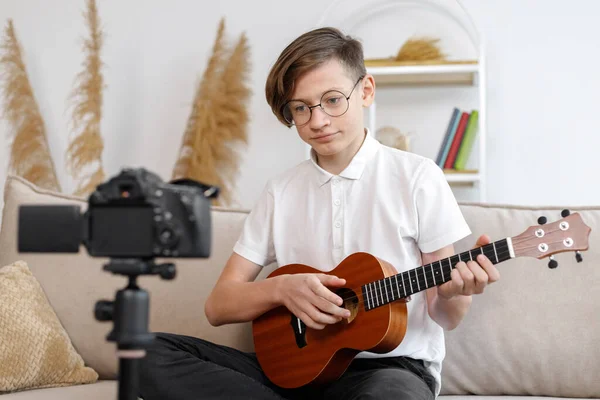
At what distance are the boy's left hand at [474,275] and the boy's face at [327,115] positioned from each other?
1.39ft

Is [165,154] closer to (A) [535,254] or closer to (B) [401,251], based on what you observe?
(B) [401,251]

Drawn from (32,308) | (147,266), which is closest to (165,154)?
(32,308)

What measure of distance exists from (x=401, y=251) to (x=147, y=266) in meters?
0.86

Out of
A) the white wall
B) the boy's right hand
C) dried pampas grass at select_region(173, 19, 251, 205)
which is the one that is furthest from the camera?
dried pampas grass at select_region(173, 19, 251, 205)

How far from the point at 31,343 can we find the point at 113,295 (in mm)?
236

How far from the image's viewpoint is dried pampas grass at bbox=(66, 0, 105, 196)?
9.61 ft

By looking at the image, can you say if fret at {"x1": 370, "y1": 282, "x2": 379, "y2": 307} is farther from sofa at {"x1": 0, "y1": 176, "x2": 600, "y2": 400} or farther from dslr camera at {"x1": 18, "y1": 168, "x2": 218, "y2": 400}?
dslr camera at {"x1": 18, "y1": 168, "x2": 218, "y2": 400}

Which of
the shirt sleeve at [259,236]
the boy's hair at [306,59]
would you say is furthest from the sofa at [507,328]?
the boy's hair at [306,59]

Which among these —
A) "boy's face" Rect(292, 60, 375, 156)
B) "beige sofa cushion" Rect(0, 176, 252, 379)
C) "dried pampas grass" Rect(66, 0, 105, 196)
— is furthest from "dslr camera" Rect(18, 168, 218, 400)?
"dried pampas grass" Rect(66, 0, 105, 196)

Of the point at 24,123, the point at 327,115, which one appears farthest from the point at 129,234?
the point at 24,123

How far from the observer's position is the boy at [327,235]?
1.56 meters

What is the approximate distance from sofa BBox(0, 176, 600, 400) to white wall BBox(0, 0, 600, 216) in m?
0.91

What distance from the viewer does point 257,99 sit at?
2984mm

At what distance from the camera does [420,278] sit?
145 centimetres
